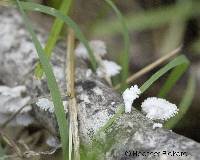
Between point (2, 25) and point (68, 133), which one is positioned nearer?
point (68, 133)

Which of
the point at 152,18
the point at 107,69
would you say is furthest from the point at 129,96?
the point at 152,18

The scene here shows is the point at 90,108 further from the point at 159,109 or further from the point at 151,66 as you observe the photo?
the point at 151,66

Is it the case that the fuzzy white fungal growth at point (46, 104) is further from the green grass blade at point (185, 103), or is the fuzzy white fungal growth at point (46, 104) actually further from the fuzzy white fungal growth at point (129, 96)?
the green grass blade at point (185, 103)

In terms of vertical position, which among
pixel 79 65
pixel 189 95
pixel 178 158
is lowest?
pixel 178 158

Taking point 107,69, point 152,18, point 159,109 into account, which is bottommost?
point 159,109

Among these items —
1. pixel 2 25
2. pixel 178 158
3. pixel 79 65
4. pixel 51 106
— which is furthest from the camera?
pixel 2 25

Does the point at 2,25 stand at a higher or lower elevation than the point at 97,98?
higher

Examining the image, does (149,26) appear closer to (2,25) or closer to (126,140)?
(2,25)

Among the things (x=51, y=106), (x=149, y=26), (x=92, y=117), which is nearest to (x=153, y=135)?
(x=92, y=117)
